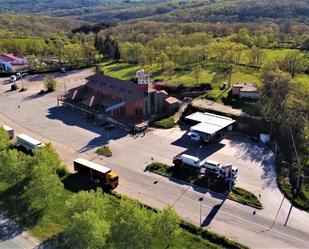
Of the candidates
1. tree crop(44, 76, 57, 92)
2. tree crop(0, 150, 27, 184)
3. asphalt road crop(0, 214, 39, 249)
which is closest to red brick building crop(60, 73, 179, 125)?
tree crop(44, 76, 57, 92)

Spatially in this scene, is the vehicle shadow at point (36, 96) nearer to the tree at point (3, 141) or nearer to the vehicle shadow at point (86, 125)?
the vehicle shadow at point (86, 125)

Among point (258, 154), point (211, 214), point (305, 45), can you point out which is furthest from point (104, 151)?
point (305, 45)

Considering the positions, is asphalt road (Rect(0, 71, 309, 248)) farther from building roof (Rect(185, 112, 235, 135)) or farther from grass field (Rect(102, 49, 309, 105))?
grass field (Rect(102, 49, 309, 105))

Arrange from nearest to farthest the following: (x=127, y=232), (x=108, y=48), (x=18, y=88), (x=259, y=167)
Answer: (x=127, y=232)
(x=259, y=167)
(x=18, y=88)
(x=108, y=48)

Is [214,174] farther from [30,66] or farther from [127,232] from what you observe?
[30,66]

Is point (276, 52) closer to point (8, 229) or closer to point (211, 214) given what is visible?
point (211, 214)

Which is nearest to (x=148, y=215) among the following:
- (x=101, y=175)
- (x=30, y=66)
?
(x=101, y=175)
